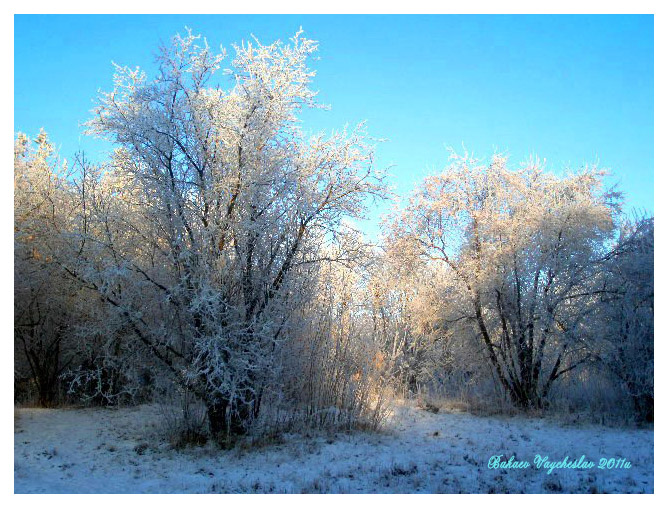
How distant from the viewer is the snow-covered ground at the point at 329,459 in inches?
237

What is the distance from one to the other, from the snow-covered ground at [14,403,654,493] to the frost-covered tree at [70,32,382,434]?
1147 mm

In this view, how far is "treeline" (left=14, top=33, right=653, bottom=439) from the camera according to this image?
25.6 feet

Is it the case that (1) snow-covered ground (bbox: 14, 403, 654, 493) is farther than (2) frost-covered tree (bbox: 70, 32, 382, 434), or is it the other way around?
(2) frost-covered tree (bbox: 70, 32, 382, 434)

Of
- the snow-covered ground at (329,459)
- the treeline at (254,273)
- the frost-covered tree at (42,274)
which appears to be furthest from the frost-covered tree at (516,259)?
the frost-covered tree at (42,274)

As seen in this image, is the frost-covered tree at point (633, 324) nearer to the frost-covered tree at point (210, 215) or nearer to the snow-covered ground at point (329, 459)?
the snow-covered ground at point (329, 459)

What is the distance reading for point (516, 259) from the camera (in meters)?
11.9

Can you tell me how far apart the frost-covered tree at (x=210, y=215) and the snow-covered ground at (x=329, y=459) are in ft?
3.76

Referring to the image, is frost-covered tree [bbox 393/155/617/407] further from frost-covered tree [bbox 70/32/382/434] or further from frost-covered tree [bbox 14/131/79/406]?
frost-covered tree [bbox 14/131/79/406]

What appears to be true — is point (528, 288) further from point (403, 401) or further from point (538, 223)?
point (403, 401)

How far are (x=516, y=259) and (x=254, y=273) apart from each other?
252 inches

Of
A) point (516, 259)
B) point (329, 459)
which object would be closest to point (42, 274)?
point (329, 459)

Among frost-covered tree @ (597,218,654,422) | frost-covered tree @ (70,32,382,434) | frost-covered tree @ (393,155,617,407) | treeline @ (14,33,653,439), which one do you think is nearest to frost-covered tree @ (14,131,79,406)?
treeline @ (14,33,653,439)

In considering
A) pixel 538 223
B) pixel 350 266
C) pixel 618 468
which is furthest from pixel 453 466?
pixel 538 223

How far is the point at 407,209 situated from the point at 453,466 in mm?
7796
